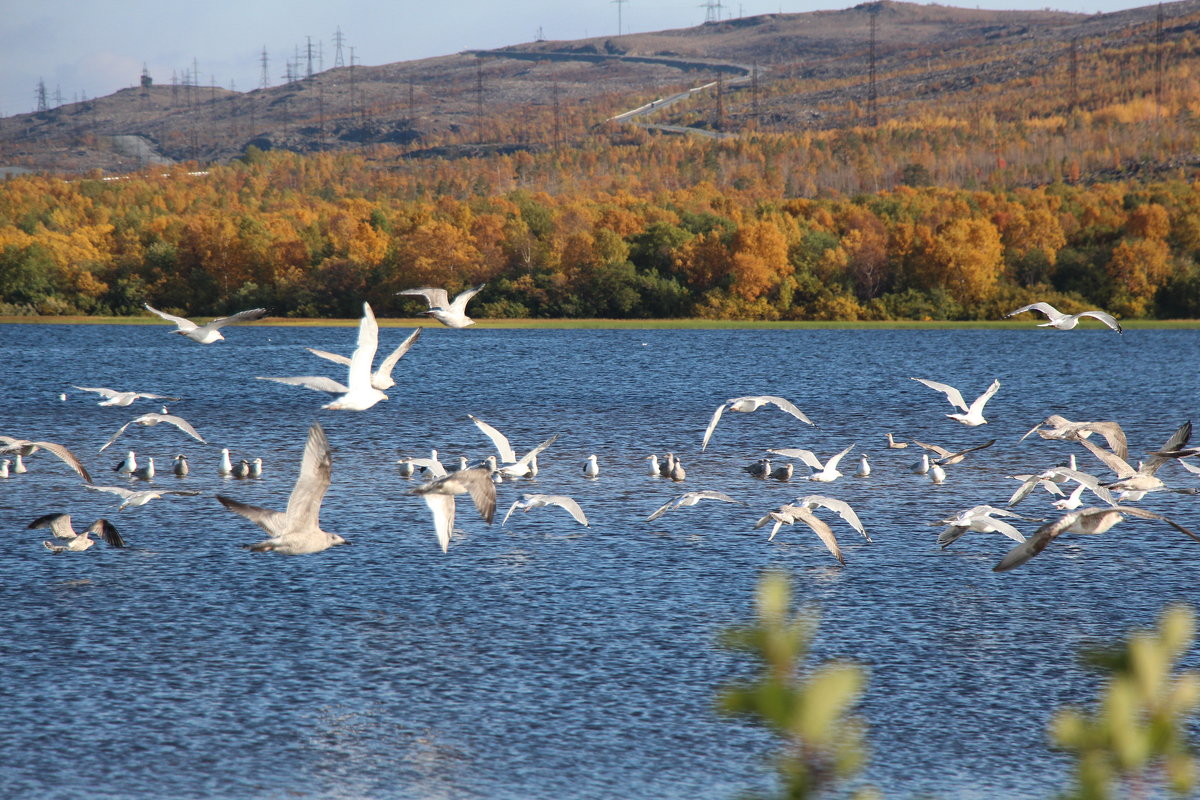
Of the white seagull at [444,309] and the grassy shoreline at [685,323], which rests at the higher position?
the white seagull at [444,309]

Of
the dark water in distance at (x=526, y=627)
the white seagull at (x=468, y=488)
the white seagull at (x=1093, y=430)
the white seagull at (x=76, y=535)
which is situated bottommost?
the dark water in distance at (x=526, y=627)

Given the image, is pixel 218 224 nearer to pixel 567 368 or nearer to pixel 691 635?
pixel 567 368

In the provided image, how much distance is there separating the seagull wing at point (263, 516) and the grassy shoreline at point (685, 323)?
99.7 m

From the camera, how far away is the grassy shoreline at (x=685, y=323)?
118000mm

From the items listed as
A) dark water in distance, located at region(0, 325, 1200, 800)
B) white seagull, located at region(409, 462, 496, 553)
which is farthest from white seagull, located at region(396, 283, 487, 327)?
dark water in distance, located at region(0, 325, 1200, 800)

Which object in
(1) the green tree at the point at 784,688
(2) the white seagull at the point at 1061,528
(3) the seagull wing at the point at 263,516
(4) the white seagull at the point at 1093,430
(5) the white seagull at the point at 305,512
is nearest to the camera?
(1) the green tree at the point at 784,688

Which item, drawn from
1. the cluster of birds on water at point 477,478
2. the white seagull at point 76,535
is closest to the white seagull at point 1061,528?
the cluster of birds on water at point 477,478

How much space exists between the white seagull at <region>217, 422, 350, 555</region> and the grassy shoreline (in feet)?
325

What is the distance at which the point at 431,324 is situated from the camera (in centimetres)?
14862

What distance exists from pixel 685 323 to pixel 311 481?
10744cm

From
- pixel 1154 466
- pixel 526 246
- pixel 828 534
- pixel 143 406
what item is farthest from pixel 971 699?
pixel 526 246

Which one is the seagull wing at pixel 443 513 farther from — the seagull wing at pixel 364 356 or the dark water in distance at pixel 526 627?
the seagull wing at pixel 364 356

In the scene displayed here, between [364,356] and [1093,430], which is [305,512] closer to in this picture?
[364,356]

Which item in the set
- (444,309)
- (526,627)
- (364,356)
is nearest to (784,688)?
(364,356)
